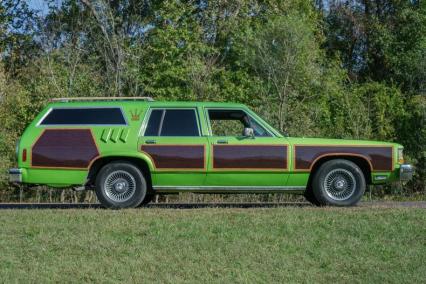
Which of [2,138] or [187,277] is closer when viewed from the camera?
[187,277]

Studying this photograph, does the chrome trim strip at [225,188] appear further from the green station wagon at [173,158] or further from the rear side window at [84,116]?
the rear side window at [84,116]

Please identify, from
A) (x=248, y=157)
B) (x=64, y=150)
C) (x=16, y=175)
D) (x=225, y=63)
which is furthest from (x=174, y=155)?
(x=225, y=63)

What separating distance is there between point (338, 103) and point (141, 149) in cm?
1386

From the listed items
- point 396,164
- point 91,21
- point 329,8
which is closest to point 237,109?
point 396,164

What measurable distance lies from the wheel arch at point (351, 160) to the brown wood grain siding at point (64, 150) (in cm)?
353

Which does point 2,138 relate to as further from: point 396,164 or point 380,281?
point 380,281

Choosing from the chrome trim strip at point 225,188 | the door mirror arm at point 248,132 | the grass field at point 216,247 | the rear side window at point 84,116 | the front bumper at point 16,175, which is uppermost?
the rear side window at point 84,116

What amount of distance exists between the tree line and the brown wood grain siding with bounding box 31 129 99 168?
7.18 m

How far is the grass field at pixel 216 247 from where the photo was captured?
8.50 meters

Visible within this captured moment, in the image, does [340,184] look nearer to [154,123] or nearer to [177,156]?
[177,156]

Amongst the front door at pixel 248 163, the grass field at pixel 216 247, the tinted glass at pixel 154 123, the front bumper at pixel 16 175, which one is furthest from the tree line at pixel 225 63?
the grass field at pixel 216 247

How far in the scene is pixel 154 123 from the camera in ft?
41.6

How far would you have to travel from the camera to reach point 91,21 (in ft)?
95.6

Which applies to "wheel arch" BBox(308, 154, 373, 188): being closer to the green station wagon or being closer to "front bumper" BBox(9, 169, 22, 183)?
the green station wagon
